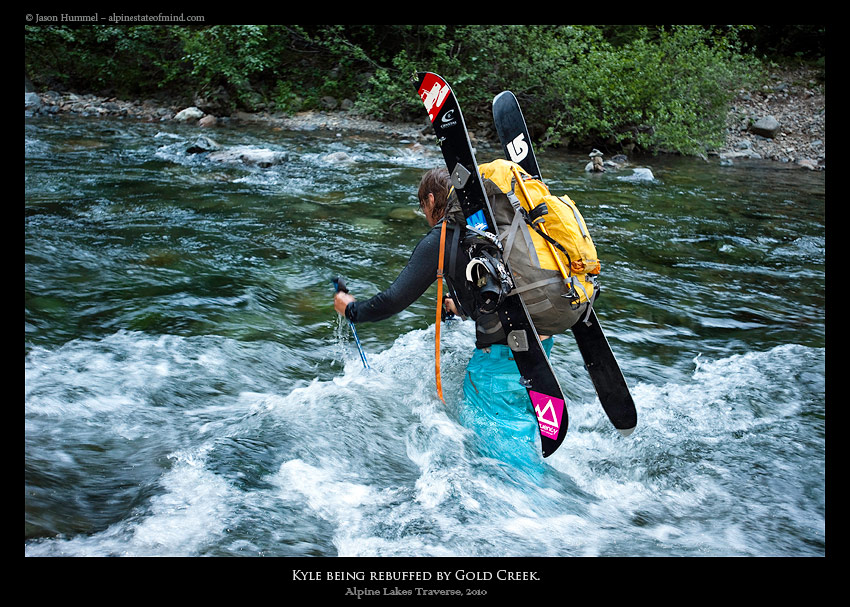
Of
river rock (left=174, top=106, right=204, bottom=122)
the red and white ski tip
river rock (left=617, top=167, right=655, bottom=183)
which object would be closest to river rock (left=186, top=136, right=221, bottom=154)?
river rock (left=174, top=106, right=204, bottom=122)

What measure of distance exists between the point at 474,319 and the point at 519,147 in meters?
1.36

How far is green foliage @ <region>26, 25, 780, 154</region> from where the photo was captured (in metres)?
15.7

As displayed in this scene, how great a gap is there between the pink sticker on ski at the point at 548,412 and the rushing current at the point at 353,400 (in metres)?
0.41

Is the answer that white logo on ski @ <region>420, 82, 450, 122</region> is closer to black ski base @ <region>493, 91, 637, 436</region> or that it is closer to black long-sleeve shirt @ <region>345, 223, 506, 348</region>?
black ski base @ <region>493, 91, 637, 436</region>

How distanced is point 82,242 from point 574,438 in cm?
618

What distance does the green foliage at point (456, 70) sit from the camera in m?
15.7

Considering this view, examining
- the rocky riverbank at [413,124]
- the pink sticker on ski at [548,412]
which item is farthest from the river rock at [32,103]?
the pink sticker on ski at [548,412]

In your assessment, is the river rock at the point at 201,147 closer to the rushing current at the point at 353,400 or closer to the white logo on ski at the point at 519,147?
the rushing current at the point at 353,400

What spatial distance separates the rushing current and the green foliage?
7.36 meters

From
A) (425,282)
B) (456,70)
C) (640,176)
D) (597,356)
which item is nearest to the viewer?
(425,282)

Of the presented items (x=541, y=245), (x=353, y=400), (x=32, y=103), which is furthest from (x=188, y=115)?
(x=541, y=245)

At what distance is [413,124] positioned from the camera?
18016mm

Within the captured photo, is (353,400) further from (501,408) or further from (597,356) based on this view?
(597,356)

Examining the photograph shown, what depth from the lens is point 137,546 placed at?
305cm
